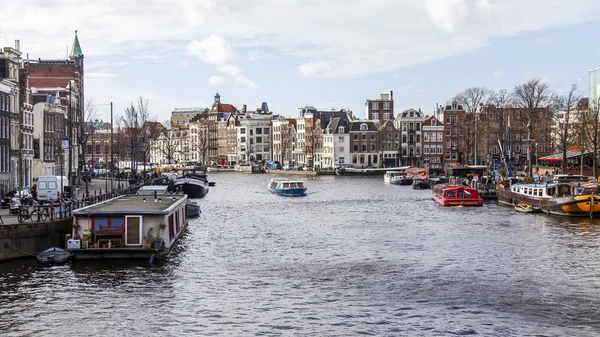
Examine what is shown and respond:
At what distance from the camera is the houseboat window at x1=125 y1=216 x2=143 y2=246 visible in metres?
45.7

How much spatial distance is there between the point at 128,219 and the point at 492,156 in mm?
129514

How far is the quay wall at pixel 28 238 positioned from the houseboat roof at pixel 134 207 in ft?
6.91

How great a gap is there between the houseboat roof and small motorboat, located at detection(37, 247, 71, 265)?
2.28m

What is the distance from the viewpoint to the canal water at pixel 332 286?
105 ft

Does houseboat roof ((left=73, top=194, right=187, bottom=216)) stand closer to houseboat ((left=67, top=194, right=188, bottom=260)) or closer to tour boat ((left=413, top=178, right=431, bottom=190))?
houseboat ((left=67, top=194, right=188, bottom=260))

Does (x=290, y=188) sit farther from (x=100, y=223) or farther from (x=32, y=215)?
(x=100, y=223)

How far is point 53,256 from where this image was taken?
43969 millimetres

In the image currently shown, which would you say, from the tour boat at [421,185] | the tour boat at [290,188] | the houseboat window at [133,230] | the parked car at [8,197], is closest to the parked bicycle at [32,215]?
the houseboat window at [133,230]

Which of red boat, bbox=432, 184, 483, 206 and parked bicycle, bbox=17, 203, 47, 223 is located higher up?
parked bicycle, bbox=17, 203, 47, 223

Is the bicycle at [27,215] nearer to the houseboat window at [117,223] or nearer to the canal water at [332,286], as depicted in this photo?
the canal water at [332,286]

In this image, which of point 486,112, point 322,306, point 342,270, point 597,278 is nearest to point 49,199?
point 342,270

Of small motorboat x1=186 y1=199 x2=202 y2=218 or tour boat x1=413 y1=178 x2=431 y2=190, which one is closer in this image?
small motorboat x1=186 y1=199 x2=202 y2=218

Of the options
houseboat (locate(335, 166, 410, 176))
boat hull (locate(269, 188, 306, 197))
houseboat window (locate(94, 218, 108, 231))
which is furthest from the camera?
houseboat (locate(335, 166, 410, 176))

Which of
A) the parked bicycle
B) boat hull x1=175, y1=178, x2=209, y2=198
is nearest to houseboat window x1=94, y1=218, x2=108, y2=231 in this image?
the parked bicycle
